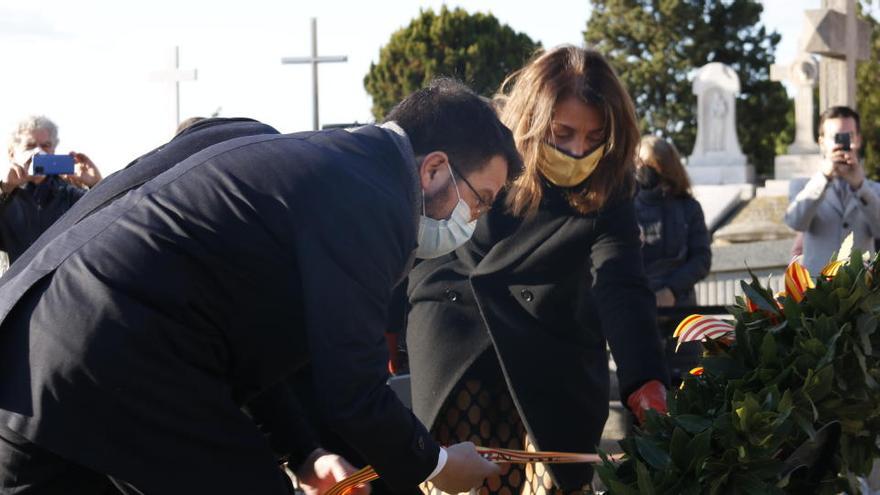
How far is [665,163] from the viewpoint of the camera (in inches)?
269

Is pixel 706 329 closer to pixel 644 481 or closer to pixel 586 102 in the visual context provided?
pixel 644 481

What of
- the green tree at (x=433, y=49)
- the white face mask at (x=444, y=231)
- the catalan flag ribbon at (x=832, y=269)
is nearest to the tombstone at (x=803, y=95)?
the green tree at (x=433, y=49)

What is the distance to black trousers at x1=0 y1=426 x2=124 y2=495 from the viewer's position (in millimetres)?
2227

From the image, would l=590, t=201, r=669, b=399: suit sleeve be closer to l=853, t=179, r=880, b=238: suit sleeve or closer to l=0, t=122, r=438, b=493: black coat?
l=0, t=122, r=438, b=493: black coat

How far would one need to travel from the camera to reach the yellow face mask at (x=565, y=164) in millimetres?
3527

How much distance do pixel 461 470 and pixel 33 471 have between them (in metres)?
0.78

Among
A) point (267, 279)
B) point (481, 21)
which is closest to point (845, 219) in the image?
point (267, 279)

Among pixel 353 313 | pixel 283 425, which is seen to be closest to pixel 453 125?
pixel 353 313

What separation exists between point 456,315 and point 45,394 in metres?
1.67

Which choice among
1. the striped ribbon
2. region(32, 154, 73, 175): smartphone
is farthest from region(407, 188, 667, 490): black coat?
region(32, 154, 73, 175): smartphone

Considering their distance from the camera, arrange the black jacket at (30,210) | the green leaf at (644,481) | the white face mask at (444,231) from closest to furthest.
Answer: the green leaf at (644,481) → the white face mask at (444,231) → the black jacket at (30,210)

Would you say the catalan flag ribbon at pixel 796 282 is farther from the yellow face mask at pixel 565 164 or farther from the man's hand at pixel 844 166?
the man's hand at pixel 844 166

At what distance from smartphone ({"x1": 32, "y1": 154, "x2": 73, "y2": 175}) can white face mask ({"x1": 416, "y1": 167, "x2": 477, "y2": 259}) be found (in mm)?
3308

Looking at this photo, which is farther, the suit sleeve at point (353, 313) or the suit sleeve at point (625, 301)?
the suit sleeve at point (625, 301)
